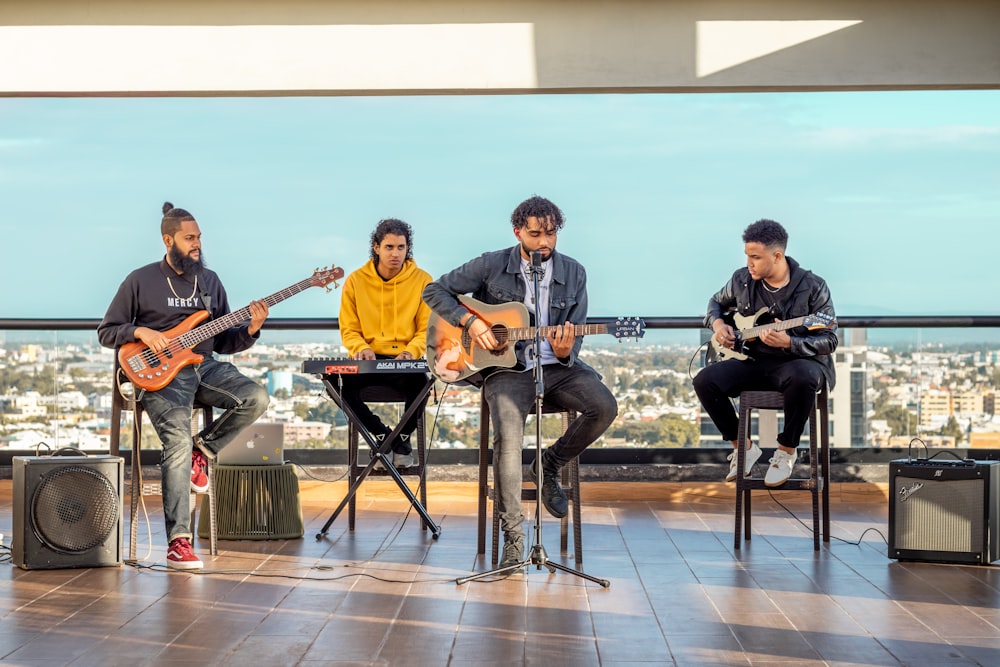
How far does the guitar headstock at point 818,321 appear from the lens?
4793 mm

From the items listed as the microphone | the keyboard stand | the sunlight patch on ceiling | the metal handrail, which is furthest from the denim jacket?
the sunlight patch on ceiling

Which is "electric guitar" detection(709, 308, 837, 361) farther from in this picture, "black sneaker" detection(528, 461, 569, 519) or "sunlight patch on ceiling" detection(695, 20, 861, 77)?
"sunlight patch on ceiling" detection(695, 20, 861, 77)

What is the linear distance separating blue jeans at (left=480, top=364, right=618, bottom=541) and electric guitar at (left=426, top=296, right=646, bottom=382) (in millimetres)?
81

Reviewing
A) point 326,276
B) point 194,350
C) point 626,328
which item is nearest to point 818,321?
point 626,328

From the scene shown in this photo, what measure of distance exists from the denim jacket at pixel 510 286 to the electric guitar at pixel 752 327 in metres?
0.81

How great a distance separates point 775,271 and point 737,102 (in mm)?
4923

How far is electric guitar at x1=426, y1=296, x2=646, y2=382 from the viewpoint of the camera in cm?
445

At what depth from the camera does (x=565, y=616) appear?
3.57 meters

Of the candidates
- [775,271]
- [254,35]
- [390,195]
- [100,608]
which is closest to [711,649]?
[100,608]

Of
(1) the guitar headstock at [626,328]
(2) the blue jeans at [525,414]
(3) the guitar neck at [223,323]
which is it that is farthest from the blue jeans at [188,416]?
(1) the guitar headstock at [626,328]

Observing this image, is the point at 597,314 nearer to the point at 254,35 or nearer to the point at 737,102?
the point at 254,35

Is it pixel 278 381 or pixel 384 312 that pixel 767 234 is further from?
pixel 278 381

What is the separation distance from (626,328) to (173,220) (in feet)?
6.18

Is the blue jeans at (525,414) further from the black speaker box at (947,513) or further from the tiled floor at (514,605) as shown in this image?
the black speaker box at (947,513)
